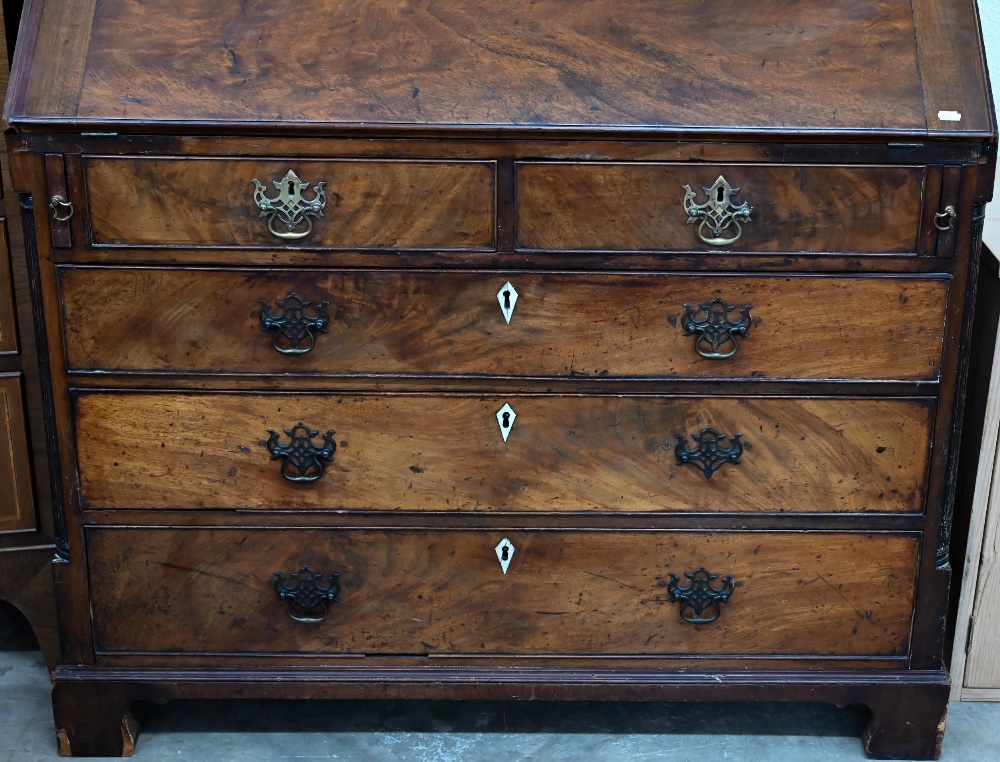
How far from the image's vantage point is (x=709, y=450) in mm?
2293

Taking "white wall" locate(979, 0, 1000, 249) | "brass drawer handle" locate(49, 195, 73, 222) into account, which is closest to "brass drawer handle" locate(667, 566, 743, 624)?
"white wall" locate(979, 0, 1000, 249)

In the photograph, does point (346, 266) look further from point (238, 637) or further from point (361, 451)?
point (238, 637)

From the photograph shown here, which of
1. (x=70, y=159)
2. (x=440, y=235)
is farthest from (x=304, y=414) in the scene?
(x=70, y=159)

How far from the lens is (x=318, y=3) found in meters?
2.21

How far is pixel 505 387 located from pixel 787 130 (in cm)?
72

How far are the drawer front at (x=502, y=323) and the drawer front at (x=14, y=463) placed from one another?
0.49 m

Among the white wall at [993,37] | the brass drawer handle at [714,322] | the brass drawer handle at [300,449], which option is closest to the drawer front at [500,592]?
the brass drawer handle at [300,449]

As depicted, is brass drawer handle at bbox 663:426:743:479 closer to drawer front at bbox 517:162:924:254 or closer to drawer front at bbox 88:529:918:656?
drawer front at bbox 88:529:918:656

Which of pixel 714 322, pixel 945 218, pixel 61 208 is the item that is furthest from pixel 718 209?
pixel 61 208

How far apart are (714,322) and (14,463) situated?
165cm

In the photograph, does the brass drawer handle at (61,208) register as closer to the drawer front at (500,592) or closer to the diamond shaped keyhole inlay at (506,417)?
the drawer front at (500,592)

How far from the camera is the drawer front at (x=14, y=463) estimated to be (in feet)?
8.66

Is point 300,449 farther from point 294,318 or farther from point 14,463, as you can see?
point 14,463

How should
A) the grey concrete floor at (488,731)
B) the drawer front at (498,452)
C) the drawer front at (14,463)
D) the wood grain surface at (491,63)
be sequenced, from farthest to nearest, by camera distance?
the drawer front at (14,463)
the grey concrete floor at (488,731)
the drawer front at (498,452)
the wood grain surface at (491,63)
